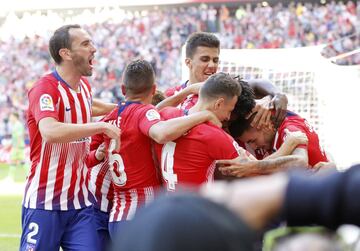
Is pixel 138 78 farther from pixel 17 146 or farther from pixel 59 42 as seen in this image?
pixel 17 146

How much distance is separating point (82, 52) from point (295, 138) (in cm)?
176

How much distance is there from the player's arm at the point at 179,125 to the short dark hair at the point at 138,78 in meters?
0.47

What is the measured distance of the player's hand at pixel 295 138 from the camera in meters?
4.28

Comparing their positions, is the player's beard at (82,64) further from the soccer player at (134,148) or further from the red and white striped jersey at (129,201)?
the red and white striped jersey at (129,201)

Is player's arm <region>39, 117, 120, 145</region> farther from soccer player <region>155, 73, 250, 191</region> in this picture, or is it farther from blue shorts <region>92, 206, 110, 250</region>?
blue shorts <region>92, 206, 110, 250</region>

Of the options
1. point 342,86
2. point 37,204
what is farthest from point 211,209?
point 342,86

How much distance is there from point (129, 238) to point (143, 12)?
32.9 meters

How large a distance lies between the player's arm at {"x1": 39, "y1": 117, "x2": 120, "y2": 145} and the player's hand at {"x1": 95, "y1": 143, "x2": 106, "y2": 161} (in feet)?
1.01

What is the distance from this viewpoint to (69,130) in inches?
183

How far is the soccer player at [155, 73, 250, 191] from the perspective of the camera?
4.16 meters

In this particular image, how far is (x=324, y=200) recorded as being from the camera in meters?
0.95

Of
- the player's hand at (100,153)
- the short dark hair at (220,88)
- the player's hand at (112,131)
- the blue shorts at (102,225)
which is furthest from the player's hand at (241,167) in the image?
the blue shorts at (102,225)

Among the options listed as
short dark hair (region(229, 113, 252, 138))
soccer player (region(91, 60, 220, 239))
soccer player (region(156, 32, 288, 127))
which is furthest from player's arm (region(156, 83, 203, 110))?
short dark hair (region(229, 113, 252, 138))

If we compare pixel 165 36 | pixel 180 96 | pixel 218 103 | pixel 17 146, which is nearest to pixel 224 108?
pixel 218 103
